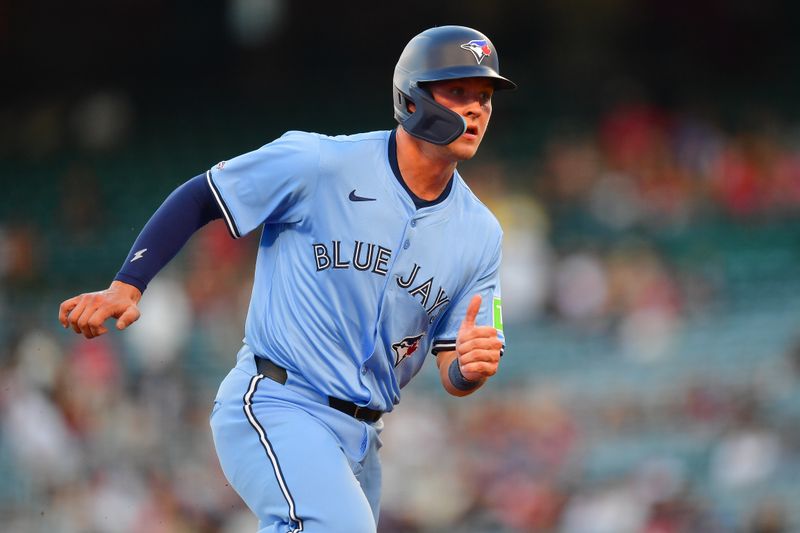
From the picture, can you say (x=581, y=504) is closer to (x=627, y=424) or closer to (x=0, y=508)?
(x=627, y=424)

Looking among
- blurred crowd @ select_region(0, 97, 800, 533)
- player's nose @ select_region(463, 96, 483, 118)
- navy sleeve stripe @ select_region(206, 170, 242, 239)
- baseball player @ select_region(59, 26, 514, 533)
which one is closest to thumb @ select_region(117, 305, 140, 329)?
baseball player @ select_region(59, 26, 514, 533)

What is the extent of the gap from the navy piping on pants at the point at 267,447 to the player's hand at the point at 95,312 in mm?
479

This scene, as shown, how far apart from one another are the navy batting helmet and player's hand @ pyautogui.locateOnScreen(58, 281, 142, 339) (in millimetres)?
1064

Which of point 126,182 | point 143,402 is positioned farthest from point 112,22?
point 143,402

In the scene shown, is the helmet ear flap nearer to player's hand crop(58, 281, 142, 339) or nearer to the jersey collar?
the jersey collar

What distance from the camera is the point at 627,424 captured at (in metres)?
10.9

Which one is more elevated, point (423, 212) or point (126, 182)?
point (423, 212)

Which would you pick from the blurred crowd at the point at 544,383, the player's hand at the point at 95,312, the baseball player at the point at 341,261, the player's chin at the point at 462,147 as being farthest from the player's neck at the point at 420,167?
the blurred crowd at the point at 544,383

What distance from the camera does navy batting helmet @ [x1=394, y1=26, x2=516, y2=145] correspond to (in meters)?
4.11

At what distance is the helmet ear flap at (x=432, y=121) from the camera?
4098 mm

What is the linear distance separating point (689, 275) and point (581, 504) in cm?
267

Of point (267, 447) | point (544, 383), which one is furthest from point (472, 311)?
point (544, 383)

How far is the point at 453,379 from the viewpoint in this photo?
169 inches

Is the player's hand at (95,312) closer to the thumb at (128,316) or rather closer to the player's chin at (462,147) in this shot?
the thumb at (128,316)
